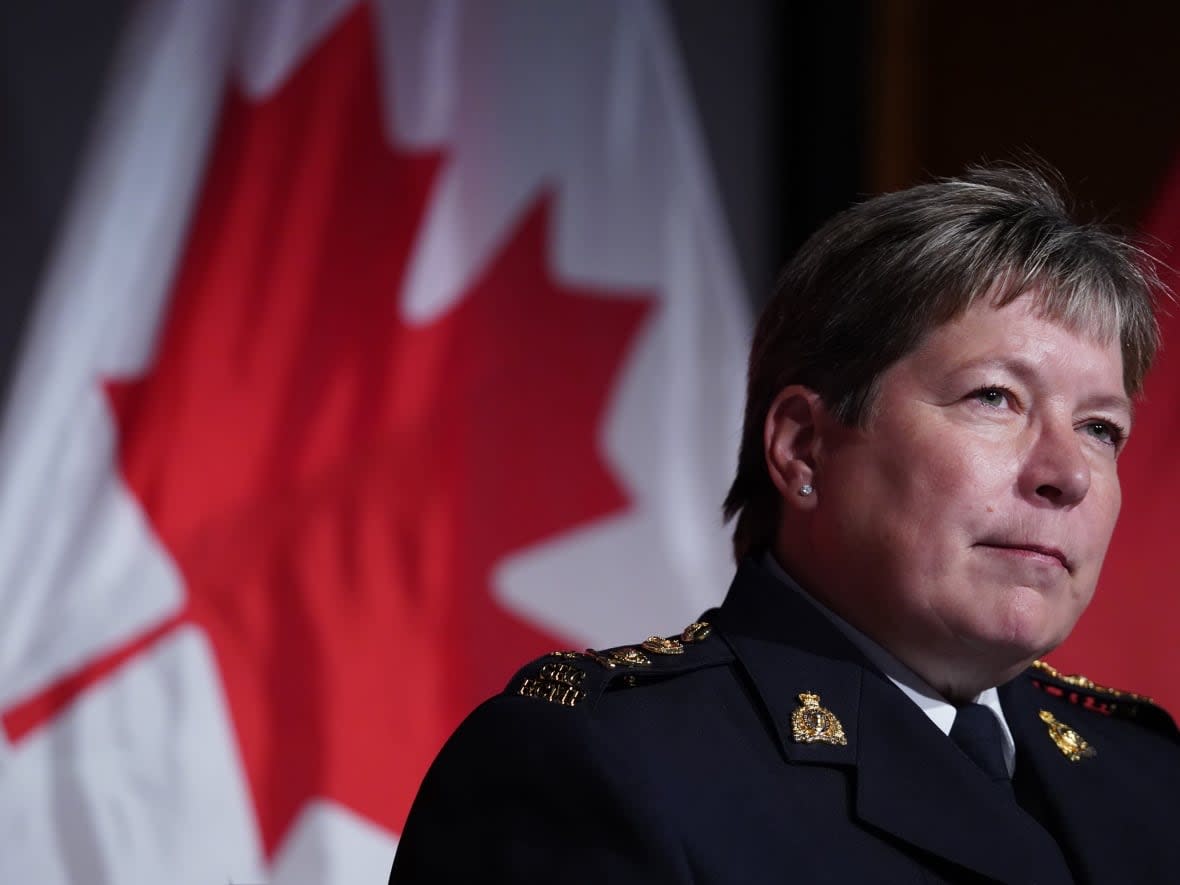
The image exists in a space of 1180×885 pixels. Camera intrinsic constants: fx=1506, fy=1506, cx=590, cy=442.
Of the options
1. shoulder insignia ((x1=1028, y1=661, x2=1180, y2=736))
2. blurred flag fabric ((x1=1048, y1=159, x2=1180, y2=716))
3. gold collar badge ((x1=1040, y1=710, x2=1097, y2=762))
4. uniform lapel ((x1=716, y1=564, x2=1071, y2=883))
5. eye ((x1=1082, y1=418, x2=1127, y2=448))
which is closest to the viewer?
uniform lapel ((x1=716, y1=564, x2=1071, y2=883))

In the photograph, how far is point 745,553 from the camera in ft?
4.70

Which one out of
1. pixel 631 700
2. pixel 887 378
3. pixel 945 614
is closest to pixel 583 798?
pixel 631 700

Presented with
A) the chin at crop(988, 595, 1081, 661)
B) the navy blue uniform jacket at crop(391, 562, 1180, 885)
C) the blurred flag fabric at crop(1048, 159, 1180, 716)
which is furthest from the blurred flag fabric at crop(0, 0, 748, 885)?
the chin at crop(988, 595, 1081, 661)

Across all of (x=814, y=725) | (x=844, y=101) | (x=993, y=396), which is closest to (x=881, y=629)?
(x=814, y=725)

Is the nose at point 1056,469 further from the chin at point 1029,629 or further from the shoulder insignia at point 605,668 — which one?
the shoulder insignia at point 605,668

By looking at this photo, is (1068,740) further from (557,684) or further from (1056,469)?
(557,684)

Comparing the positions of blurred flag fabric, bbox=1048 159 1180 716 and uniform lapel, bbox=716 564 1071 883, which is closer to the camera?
uniform lapel, bbox=716 564 1071 883

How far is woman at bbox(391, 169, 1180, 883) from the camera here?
1.11 meters

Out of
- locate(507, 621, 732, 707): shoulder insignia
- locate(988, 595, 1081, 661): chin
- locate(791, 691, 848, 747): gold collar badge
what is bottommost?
locate(791, 691, 848, 747): gold collar badge

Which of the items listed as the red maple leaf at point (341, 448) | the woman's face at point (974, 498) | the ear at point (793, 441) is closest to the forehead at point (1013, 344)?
the woman's face at point (974, 498)

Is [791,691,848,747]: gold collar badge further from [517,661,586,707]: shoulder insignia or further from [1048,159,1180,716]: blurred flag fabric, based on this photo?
[1048,159,1180,716]: blurred flag fabric

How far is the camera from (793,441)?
1324 millimetres

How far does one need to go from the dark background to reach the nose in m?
1.34

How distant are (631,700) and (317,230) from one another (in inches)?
52.7
